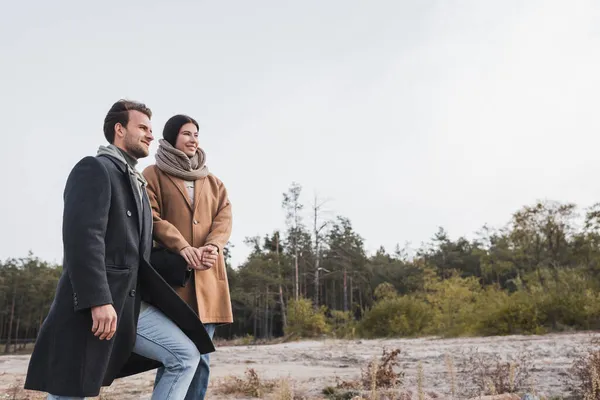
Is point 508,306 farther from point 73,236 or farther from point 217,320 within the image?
point 73,236

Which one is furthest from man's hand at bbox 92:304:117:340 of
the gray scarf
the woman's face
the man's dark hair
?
the woman's face

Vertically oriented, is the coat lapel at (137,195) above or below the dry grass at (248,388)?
above

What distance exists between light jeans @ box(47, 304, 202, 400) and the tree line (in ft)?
50.7

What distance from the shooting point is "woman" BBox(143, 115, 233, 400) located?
3.01 meters

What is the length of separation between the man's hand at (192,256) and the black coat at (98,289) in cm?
31

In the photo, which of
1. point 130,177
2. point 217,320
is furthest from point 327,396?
point 130,177

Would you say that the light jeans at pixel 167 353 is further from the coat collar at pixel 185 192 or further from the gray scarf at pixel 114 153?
the coat collar at pixel 185 192

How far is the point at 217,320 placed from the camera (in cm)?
309

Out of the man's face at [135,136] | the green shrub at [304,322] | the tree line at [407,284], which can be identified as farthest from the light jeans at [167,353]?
the green shrub at [304,322]

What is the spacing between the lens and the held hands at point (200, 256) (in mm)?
2895

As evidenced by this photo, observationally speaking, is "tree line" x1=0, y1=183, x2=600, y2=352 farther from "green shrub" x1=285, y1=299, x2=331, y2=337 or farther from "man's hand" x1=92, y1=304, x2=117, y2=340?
"man's hand" x1=92, y1=304, x2=117, y2=340

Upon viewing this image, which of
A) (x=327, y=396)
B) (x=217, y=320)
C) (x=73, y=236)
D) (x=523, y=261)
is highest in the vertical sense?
(x=523, y=261)

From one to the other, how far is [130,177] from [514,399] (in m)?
3.38

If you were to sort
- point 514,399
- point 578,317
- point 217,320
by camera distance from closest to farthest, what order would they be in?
1. point 217,320
2. point 514,399
3. point 578,317
